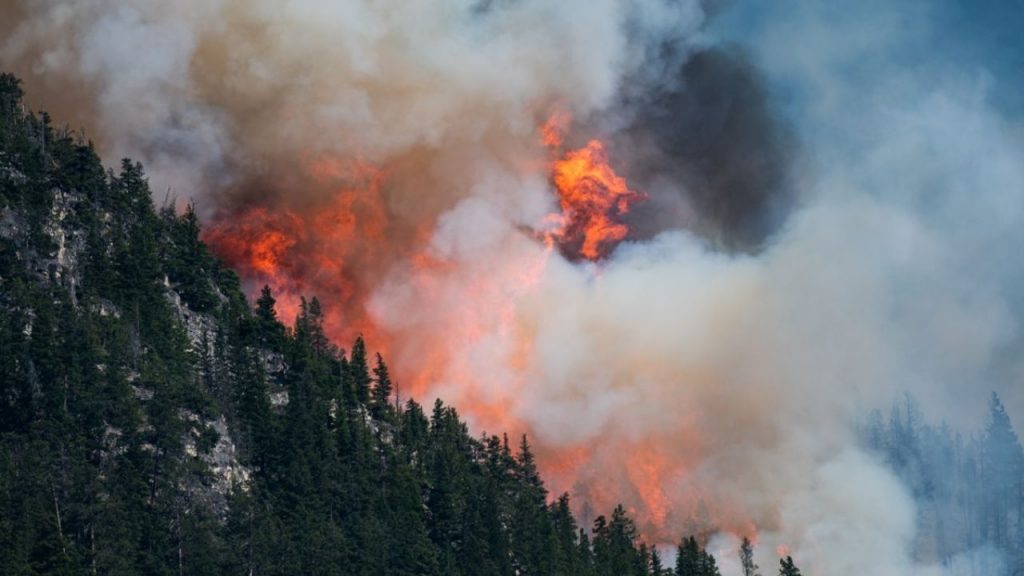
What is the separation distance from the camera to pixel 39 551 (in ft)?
646

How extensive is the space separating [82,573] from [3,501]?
11.9 metres

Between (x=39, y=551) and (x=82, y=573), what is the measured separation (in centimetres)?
578

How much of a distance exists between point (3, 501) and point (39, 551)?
7521mm

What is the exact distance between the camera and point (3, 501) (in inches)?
7859

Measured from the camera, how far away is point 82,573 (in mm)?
199875
